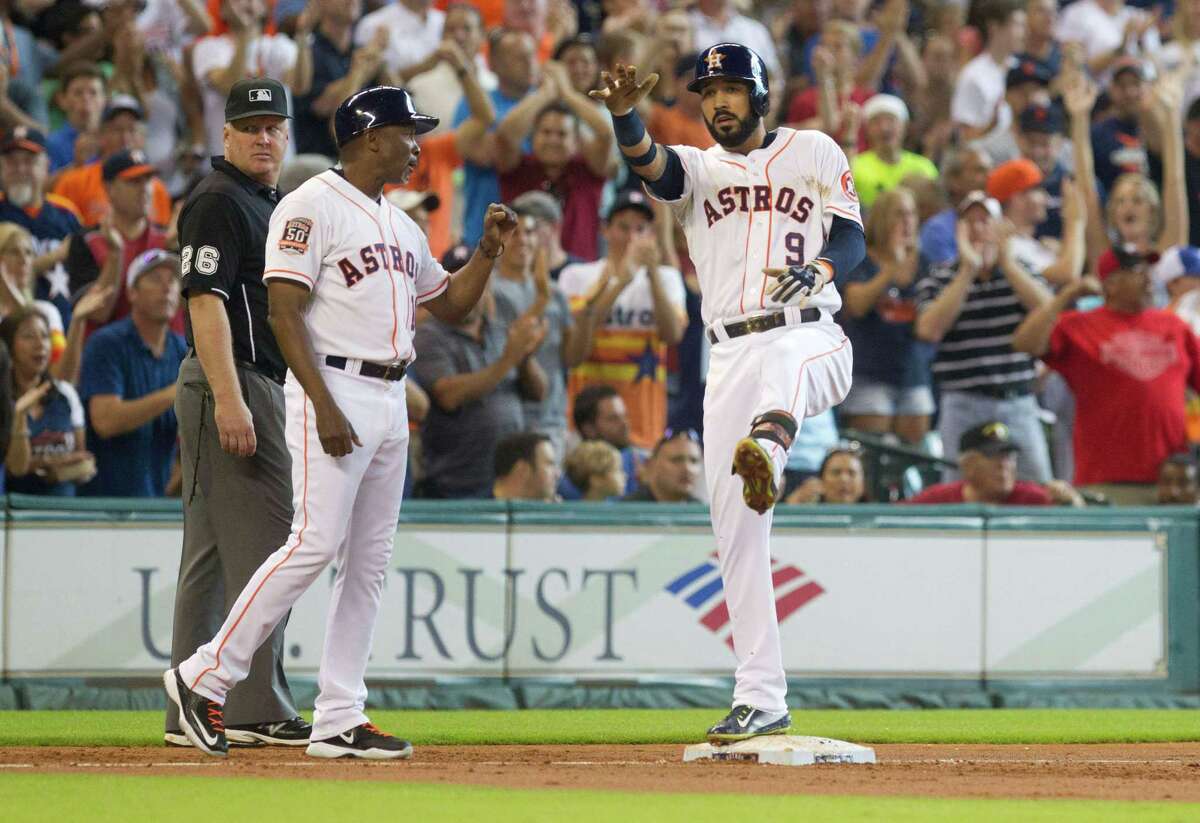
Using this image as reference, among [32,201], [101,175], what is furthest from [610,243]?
[32,201]

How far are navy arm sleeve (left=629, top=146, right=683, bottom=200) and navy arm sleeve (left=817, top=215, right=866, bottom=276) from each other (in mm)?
559

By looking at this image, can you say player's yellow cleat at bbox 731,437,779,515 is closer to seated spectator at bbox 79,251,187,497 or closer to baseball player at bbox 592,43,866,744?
baseball player at bbox 592,43,866,744

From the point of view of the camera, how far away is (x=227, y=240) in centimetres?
654

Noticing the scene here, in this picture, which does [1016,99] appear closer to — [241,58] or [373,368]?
[241,58]

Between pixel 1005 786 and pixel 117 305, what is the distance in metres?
6.47

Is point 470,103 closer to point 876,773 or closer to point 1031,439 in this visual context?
point 1031,439

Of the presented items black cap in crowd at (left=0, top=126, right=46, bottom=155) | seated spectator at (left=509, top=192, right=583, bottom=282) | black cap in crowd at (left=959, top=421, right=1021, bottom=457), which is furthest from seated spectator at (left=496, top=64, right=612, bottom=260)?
black cap in crowd at (left=959, top=421, right=1021, bottom=457)

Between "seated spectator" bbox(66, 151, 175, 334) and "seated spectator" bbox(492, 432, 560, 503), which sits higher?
"seated spectator" bbox(66, 151, 175, 334)

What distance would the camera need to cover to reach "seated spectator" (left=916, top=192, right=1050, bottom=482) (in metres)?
11.2

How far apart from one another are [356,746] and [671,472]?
415 cm

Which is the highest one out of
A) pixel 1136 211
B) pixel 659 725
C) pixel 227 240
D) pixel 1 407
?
pixel 1136 211

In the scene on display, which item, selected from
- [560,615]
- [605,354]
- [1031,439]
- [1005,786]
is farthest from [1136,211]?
[1005,786]

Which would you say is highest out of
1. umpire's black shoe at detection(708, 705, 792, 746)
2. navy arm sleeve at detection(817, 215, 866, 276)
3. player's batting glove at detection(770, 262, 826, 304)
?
navy arm sleeve at detection(817, 215, 866, 276)

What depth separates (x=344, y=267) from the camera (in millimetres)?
6176
